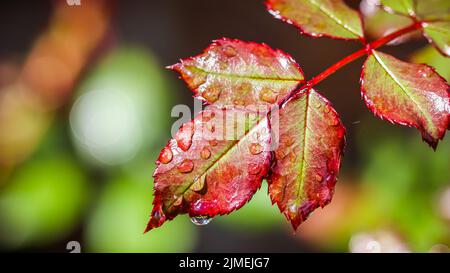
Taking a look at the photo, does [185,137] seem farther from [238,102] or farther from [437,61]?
[437,61]

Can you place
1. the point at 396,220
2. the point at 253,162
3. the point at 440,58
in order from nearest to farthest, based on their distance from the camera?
the point at 253,162, the point at 440,58, the point at 396,220

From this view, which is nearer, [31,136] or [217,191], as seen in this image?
[217,191]

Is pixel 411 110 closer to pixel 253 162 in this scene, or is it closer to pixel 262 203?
pixel 253 162

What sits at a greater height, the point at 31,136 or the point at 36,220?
the point at 31,136

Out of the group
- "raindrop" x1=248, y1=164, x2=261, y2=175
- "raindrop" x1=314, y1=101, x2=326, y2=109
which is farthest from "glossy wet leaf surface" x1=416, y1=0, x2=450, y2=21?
"raindrop" x1=248, y1=164, x2=261, y2=175

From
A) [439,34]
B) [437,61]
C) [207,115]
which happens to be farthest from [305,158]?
[437,61]

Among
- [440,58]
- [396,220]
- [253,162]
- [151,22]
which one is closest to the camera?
[253,162]

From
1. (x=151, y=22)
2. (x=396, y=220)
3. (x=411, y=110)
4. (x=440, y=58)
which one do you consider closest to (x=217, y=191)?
(x=411, y=110)

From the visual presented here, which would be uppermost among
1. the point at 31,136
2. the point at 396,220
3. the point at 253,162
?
the point at 31,136
